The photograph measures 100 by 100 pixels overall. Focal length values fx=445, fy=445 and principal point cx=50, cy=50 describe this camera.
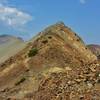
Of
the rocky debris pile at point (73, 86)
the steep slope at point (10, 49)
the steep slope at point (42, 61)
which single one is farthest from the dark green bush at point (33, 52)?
the rocky debris pile at point (73, 86)

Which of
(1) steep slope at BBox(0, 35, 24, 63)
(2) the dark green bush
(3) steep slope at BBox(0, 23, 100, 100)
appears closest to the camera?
(3) steep slope at BBox(0, 23, 100, 100)

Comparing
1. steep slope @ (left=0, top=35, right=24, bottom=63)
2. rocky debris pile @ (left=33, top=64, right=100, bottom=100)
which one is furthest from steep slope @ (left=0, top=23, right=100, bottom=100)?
steep slope @ (left=0, top=35, right=24, bottom=63)

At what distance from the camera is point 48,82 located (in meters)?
35.4

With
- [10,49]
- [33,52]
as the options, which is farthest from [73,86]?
[10,49]

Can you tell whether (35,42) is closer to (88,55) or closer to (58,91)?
(88,55)

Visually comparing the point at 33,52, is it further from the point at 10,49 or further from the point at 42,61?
the point at 10,49

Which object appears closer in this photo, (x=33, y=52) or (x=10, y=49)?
(x=33, y=52)

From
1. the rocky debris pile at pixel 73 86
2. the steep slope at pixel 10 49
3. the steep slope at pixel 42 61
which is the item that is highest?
the steep slope at pixel 10 49

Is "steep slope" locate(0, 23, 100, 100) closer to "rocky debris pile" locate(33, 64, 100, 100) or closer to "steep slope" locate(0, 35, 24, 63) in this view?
"rocky debris pile" locate(33, 64, 100, 100)

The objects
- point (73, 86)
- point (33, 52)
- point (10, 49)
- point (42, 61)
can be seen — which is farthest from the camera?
point (10, 49)

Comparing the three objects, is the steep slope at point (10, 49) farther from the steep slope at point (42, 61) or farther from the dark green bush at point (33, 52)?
the dark green bush at point (33, 52)

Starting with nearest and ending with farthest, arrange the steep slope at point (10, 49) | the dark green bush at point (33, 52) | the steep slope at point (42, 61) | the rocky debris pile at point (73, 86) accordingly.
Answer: the rocky debris pile at point (73, 86) < the steep slope at point (42, 61) < the dark green bush at point (33, 52) < the steep slope at point (10, 49)

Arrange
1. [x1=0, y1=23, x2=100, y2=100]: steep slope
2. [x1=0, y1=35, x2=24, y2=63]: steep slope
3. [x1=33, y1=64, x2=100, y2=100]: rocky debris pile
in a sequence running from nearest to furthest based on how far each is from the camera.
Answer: [x1=33, y1=64, x2=100, y2=100]: rocky debris pile < [x1=0, y1=23, x2=100, y2=100]: steep slope < [x1=0, y1=35, x2=24, y2=63]: steep slope

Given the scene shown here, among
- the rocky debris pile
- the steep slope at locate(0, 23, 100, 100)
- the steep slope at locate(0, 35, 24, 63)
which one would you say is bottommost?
the rocky debris pile
